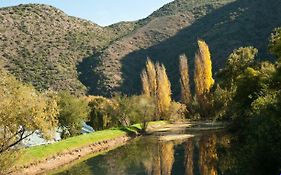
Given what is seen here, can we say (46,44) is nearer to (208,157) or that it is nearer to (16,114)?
(208,157)

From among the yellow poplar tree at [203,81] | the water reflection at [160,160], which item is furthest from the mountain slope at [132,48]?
the water reflection at [160,160]

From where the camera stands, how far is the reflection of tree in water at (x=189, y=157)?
32769 mm

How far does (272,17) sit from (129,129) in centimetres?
8307

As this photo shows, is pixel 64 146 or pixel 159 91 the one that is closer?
pixel 64 146

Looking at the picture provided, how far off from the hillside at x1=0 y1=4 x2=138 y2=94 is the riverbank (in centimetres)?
6177

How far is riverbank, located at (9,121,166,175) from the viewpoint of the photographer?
129 feet

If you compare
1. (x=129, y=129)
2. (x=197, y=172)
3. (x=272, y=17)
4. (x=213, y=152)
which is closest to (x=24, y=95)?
(x=197, y=172)

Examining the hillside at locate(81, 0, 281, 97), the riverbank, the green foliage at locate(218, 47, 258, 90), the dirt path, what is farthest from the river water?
the hillside at locate(81, 0, 281, 97)

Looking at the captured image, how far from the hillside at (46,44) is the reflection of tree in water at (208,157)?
260 feet

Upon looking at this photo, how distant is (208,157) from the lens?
127 feet

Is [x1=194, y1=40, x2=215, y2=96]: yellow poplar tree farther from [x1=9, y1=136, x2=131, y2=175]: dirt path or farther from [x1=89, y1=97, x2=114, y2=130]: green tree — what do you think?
[x1=9, y1=136, x2=131, y2=175]: dirt path

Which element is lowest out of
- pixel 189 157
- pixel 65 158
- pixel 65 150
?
pixel 65 158

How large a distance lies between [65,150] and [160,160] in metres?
12.9

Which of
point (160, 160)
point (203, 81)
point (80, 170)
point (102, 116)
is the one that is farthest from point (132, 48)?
point (80, 170)
